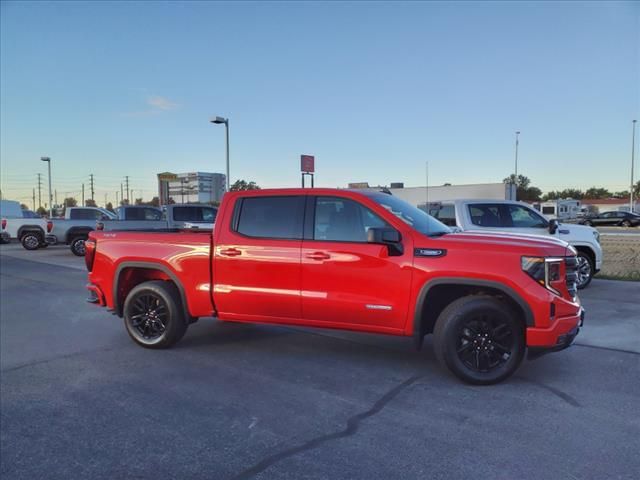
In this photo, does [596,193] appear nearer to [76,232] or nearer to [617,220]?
[617,220]

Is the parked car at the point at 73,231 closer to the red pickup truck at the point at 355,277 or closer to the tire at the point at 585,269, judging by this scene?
the red pickup truck at the point at 355,277

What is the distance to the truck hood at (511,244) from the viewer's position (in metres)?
4.58

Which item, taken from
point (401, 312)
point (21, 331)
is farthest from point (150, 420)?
point (21, 331)

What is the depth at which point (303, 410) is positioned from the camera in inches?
165

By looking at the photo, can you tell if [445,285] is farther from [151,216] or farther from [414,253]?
[151,216]

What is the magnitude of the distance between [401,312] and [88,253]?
13.3 ft

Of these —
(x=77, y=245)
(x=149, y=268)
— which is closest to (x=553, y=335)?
(x=149, y=268)

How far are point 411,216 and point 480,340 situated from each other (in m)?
1.43

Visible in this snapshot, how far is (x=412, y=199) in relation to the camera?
3459cm

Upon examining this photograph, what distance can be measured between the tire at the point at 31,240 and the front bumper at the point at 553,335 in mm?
22550

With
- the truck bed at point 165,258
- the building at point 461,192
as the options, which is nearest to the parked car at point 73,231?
the building at point 461,192

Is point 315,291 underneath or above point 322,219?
underneath

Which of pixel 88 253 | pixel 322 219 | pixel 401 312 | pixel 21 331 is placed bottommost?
pixel 21 331

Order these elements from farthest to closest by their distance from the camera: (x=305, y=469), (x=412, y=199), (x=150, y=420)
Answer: (x=412, y=199), (x=150, y=420), (x=305, y=469)
